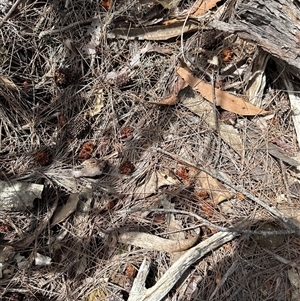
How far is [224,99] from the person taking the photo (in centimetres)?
260

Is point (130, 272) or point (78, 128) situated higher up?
point (78, 128)

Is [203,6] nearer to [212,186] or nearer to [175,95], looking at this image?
[175,95]

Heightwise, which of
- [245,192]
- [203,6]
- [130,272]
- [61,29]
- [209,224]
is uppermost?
[203,6]

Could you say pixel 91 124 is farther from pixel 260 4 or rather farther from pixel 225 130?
pixel 260 4

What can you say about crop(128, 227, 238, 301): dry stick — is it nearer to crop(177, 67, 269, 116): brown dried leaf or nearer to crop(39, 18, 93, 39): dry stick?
crop(177, 67, 269, 116): brown dried leaf

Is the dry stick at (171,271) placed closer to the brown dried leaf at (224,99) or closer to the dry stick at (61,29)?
the brown dried leaf at (224,99)

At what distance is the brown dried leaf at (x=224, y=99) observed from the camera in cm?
259

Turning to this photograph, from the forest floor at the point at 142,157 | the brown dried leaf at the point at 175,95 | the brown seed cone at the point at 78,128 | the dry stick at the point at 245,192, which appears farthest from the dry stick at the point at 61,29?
the dry stick at the point at 245,192

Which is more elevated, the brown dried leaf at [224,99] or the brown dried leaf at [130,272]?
the brown dried leaf at [224,99]

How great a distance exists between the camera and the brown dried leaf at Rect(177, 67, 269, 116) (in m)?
2.59

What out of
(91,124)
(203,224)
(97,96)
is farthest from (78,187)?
(203,224)

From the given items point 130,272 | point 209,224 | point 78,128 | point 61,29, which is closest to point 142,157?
point 78,128

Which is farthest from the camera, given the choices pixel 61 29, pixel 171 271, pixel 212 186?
pixel 61 29

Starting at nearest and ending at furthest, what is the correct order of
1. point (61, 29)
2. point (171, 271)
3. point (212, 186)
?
point (171, 271)
point (212, 186)
point (61, 29)
